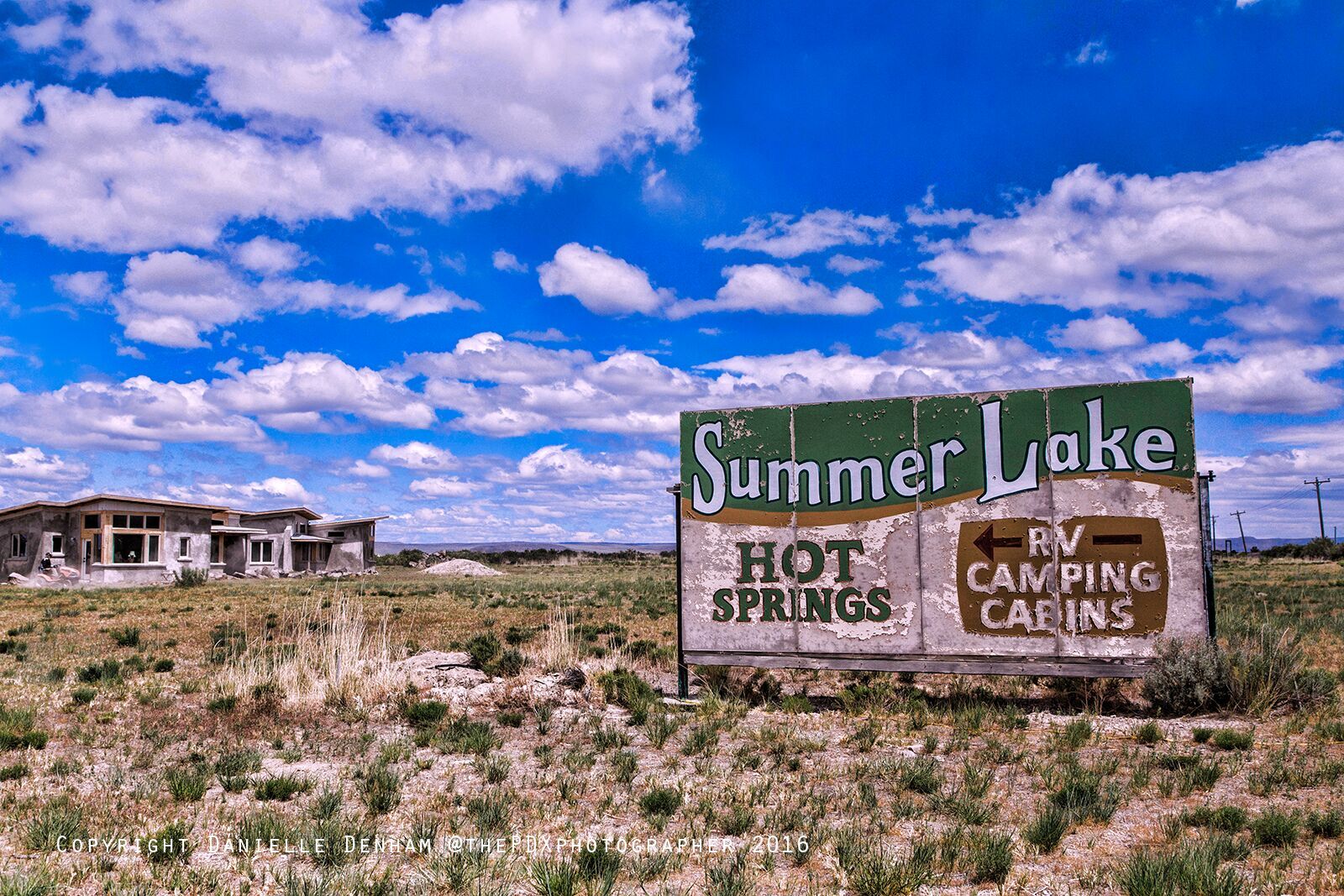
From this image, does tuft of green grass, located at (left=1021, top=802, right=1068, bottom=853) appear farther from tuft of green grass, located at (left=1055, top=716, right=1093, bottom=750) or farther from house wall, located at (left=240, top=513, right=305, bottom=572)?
house wall, located at (left=240, top=513, right=305, bottom=572)

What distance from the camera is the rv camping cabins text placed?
1011 centimetres

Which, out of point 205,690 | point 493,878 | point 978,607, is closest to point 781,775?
point 493,878

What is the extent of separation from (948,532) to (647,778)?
4.92m

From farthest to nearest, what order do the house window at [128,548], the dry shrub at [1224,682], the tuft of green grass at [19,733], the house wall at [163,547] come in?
the house window at [128,548] < the house wall at [163,547] < the dry shrub at [1224,682] < the tuft of green grass at [19,733]

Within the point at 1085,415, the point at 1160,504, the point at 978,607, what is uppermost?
the point at 1085,415

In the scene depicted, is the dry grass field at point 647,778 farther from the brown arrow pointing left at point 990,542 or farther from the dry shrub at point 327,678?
the brown arrow pointing left at point 990,542

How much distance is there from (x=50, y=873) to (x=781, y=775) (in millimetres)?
5261

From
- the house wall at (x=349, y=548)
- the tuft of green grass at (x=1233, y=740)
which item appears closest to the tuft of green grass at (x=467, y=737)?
the tuft of green grass at (x=1233, y=740)

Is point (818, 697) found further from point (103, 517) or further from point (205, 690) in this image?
point (103, 517)

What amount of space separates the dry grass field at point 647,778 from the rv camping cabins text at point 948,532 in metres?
0.71

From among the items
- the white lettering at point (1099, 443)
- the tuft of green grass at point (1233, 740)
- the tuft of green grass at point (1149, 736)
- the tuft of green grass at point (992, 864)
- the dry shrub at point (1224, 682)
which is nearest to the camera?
the tuft of green grass at point (992, 864)

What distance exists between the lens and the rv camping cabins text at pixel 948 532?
33.2 feet

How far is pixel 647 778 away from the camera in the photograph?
7.73m

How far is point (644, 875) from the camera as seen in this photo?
5.53m
